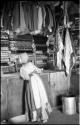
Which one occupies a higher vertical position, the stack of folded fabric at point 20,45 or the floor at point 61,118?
the stack of folded fabric at point 20,45

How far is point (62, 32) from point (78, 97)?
1.45m

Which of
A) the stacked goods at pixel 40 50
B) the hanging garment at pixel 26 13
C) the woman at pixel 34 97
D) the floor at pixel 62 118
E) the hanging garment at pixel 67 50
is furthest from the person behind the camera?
the stacked goods at pixel 40 50

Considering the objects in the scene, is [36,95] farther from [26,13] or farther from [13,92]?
[26,13]

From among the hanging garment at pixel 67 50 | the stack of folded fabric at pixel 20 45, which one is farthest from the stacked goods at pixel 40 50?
the hanging garment at pixel 67 50

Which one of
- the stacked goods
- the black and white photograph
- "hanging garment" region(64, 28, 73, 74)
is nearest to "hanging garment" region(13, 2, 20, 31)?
the black and white photograph

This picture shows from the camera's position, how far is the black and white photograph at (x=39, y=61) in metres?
2.99

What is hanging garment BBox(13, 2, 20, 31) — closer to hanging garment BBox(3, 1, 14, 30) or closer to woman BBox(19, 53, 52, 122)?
hanging garment BBox(3, 1, 14, 30)

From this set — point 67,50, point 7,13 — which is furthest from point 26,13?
point 67,50

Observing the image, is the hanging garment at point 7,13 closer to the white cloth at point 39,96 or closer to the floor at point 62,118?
the white cloth at point 39,96

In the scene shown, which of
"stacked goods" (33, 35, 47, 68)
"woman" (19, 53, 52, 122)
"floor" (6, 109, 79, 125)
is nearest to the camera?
"woman" (19, 53, 52, 122)

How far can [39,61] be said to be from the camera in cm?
375

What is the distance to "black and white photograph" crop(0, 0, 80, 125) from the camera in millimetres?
2992

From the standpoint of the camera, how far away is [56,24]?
345 cm

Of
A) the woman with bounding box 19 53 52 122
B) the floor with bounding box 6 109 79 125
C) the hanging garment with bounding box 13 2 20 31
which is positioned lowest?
the floor with bounding box 6 109 79 125
